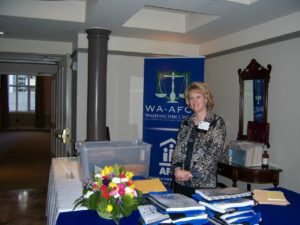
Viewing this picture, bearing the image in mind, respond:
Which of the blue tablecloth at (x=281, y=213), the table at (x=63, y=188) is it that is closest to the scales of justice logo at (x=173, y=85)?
the table at (x=63, y=188)

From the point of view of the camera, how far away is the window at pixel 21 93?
534 inches

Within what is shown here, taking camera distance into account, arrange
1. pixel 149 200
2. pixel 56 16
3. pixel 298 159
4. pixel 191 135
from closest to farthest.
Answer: pixel 149 200 → pixel 191 135 → pixel 298 159 → pixel 56 16

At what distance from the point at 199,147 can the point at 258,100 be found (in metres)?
1.74

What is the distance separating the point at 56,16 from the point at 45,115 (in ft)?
36.3

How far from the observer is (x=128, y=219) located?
1.61m

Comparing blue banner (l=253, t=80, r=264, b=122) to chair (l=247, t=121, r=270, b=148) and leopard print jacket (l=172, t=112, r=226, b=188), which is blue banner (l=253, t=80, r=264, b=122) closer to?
chair (l=247, t=121, r=270, b=148)

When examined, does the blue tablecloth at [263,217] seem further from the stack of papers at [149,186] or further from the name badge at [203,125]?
the name badge at [203,125]

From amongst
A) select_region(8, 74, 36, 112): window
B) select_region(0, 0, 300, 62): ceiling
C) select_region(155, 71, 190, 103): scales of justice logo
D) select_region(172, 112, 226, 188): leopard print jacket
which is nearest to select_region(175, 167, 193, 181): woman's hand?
select_region(172, 112, 226, 188): leopard print jacket

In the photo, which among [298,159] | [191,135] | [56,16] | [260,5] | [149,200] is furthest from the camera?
[56,16]

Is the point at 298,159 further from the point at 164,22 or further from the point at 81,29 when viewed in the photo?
the point at 81,29

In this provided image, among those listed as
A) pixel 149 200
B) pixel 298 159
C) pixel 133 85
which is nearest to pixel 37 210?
pixel 133 85

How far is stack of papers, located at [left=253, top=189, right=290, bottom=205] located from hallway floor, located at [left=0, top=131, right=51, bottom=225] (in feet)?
8.71

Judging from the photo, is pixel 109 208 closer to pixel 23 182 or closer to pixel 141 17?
pixel 141 17

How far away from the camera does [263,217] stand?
1.60 m
